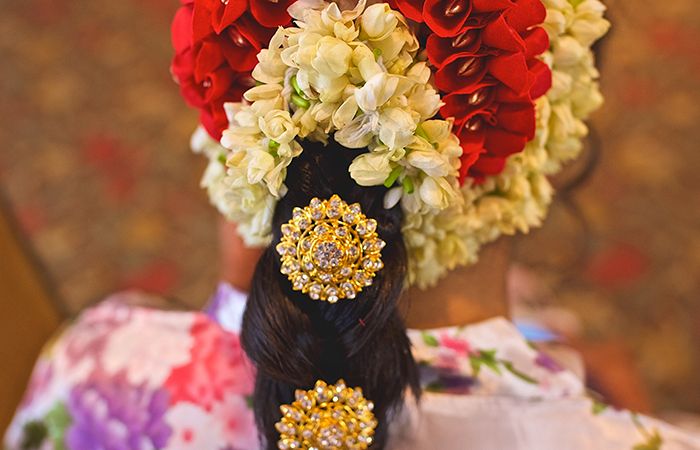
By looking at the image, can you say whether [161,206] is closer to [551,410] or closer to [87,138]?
[87,138]

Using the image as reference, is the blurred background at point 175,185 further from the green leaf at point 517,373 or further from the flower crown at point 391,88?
the flower crown at point 391,88

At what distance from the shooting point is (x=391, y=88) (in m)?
0.50

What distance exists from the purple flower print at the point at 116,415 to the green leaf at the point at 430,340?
0.88ft

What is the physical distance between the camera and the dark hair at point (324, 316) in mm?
550


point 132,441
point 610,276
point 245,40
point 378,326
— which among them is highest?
point 245,40

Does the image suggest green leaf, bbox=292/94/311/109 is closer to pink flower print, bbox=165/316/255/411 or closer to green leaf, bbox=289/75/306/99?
green leaf, bbox=289/75/306/99

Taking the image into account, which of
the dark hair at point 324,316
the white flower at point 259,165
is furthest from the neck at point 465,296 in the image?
the white flower at point 259,165

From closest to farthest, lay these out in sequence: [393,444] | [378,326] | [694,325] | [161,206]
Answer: [378,326]
[393,444]
[694,325]
[161,206]

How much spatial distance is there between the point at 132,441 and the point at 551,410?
0.42 meters

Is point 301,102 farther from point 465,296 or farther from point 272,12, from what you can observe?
point 465,296

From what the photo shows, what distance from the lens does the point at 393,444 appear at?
69 centimetres

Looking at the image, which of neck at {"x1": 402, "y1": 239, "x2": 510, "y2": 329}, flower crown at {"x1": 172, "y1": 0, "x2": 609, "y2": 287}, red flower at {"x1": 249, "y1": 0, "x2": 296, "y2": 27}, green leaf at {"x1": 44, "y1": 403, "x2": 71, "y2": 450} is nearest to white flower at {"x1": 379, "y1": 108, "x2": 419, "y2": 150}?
flower crown at {"x1": 172, "y1": 0, "x2": 609, "y2": 287}

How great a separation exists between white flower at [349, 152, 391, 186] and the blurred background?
3.56ft

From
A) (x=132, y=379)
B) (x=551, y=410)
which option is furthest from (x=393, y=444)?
(x=132, y=379)
